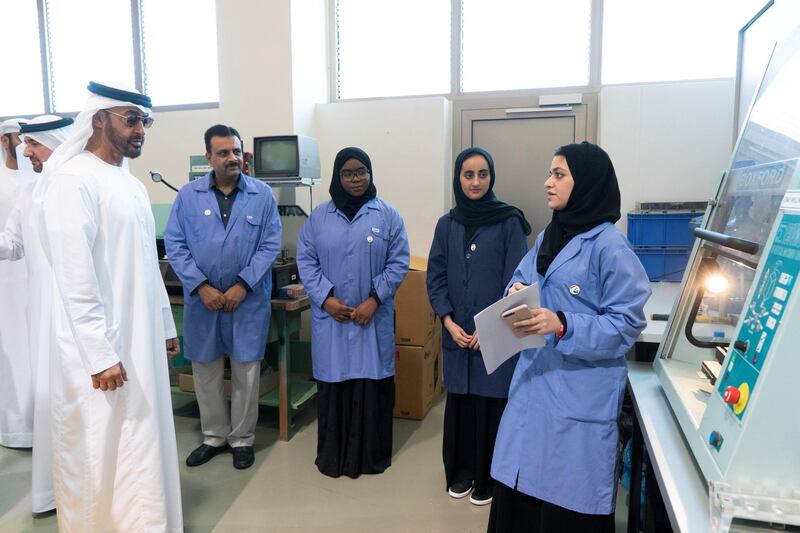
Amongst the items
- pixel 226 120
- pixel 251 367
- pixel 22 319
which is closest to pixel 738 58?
pixel 251 367

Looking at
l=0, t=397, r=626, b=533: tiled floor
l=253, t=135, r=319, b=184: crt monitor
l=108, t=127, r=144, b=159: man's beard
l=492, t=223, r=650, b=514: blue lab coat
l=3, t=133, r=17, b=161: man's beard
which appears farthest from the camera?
l=253, t=135, r=319, b=184: crt monitor

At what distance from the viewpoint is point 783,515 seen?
806 millimetres

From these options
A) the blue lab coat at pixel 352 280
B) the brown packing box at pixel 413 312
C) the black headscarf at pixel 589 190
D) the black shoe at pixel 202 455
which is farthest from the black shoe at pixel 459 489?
the black headscarf at pixel 589 190

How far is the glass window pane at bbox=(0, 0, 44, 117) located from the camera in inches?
199

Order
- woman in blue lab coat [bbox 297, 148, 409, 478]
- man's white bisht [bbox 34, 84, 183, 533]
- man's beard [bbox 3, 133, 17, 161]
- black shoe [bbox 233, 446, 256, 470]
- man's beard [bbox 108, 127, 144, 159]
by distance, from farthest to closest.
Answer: man's beard [bbox 3, 133, 17, 161] < black shoe [bbox 233, 446, 256, 470] < woman in blue lab coat [bbox 297, 148, 409, 478] < man's beard [bbox 108, 127, 144, 159] < man's white bisht [bbox 34, 84, 183, 533]

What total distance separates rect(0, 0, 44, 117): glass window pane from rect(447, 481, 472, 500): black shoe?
5.24 m

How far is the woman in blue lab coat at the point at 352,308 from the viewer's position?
249 cm

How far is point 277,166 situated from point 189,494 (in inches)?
75.3

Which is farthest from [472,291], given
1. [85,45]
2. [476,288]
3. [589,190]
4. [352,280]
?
[85,45]

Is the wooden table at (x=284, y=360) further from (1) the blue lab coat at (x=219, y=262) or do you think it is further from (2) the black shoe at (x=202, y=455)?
(2) the black shoe at (x=202, y=455)

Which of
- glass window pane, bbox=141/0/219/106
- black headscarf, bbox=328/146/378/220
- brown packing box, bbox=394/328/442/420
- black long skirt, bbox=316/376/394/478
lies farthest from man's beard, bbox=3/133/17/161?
brown packing box, bbox=394/328/442/420

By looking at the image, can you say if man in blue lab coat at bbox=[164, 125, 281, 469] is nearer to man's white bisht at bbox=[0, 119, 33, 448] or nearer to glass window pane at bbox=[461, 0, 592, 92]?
man's white bisht at bbox=[0, 119, 33, 448]

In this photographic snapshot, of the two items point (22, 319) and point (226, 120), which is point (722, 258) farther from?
point (226, 120)

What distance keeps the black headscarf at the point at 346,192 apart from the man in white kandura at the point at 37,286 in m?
1.24
